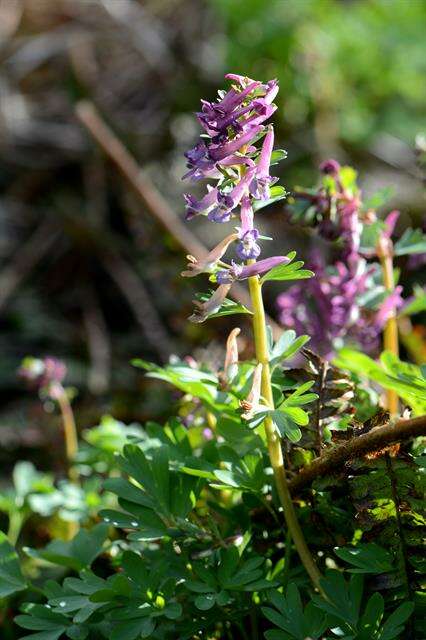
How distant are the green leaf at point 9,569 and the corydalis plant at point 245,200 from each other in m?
0.46

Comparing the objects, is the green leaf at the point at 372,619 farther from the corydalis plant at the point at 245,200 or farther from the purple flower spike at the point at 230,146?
the purple flower spike at the point at 230,146

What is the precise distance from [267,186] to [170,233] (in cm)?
195

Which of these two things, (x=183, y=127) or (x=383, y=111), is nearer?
(x=383, y=111)

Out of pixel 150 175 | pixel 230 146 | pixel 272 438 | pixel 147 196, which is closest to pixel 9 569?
pixel 272 438

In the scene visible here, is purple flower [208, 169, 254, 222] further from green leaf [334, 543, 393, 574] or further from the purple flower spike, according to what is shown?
green leaf [334, 543, 393, 574]

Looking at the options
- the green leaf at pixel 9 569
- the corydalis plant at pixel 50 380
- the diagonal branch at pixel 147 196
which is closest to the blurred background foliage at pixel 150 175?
the diagonal branch at pixel 147 196

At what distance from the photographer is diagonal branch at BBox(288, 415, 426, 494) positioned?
0.85m

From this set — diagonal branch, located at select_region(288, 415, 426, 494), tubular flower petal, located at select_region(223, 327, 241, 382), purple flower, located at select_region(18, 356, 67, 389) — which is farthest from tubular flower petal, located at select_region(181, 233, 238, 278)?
purple flower, located at select_region(18, 356, 67, 389)

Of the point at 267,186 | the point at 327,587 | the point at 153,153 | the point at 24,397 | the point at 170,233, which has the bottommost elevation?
the point at 24,397

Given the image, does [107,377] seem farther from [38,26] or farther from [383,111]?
[38,26]

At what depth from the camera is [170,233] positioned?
9.26 feet

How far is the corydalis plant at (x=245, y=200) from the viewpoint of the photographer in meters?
0.89

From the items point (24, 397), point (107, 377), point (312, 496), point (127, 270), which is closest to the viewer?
point (312, 496)

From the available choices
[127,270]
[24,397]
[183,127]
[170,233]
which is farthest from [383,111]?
[24,397]
